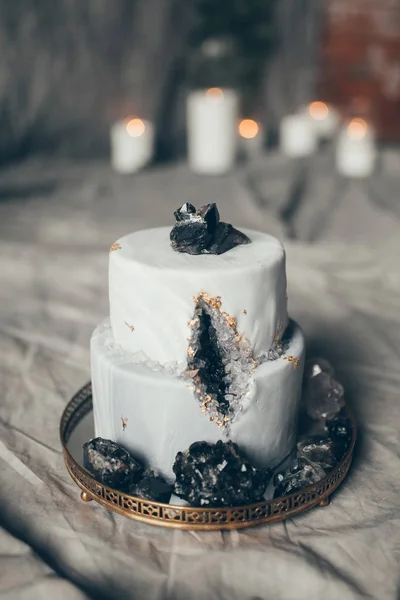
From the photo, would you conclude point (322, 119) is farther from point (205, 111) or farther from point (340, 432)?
point (340, 432)

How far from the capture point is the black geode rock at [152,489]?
679mm

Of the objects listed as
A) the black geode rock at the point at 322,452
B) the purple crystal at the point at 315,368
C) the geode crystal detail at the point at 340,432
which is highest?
the purple crystal at the point at 315,368

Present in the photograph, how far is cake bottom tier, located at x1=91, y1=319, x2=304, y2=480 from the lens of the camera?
27.1 inches

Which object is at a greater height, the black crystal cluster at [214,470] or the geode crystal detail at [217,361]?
the geode crystal detail at [217,361]

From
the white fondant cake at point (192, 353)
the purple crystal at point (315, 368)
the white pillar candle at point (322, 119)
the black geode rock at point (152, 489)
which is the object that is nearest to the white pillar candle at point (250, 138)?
the white pillar candle at point (322, 119)

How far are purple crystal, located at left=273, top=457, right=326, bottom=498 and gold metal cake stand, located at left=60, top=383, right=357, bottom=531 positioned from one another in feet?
0.04

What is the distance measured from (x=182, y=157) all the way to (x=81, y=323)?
3.43 feet

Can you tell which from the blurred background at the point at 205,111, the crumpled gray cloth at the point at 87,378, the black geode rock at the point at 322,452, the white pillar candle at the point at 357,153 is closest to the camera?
the crumpled gray cloth at the point at 87,378

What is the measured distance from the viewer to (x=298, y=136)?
1968 millimetres

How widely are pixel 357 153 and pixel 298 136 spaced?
240 mm

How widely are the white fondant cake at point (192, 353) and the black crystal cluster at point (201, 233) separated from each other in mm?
10

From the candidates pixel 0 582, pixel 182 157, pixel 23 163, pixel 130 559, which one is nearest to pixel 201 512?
pixel 130 559

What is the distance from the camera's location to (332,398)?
835 millimetres

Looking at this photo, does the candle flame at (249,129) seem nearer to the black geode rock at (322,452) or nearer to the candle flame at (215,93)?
the candle flame at (215,93)
